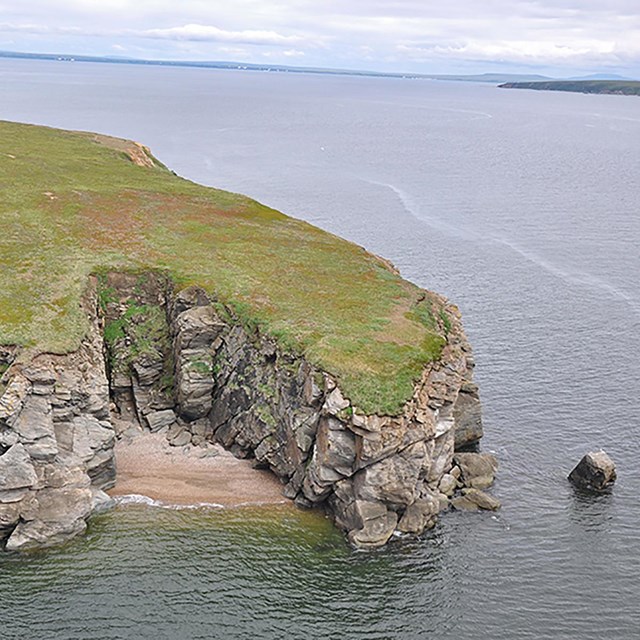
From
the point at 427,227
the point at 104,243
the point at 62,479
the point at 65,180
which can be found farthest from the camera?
the point at 427,227

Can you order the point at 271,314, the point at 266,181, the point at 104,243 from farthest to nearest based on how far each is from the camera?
the point at 266,181
the point at 104,243
the point at 271,314

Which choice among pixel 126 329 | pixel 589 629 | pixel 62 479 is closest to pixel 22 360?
pixel 62 479

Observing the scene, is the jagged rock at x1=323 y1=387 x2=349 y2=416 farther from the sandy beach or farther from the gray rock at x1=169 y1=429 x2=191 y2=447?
the gray rock at x1=169 y1=429 x2=191 y2=447

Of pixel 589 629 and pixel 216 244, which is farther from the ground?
pixel 216 244

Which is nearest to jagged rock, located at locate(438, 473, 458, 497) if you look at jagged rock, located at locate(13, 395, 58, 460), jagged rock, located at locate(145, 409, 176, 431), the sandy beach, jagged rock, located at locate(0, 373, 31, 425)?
the sandy beach

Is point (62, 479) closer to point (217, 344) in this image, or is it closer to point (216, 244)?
point (217, 344)

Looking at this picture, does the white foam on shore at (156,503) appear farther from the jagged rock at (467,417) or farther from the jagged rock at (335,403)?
the jagged rock at (467,417)
